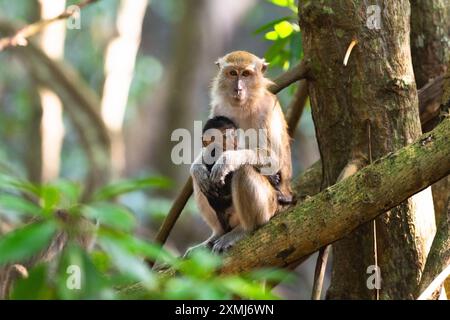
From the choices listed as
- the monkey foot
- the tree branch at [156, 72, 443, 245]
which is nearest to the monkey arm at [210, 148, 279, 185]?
the tree branch at [156, 72, 443, 245]

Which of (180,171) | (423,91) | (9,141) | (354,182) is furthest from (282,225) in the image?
(9,141)

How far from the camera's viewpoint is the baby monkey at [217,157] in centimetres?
641

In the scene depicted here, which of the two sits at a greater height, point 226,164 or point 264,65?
point 264,65

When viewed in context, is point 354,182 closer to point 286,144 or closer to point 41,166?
point 286,144

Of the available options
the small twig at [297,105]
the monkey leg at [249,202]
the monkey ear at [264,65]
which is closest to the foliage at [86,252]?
the monkey leg at [249,202]

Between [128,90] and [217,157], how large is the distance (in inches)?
319

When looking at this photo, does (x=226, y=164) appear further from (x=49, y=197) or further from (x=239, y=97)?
(x=49, y=197)

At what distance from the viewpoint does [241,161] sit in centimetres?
619

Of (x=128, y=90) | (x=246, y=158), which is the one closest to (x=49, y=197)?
(x=246, y=158)

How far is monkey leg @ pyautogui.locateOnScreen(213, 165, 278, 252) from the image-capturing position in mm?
6008

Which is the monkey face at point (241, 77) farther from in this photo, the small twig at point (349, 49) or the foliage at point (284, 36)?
the small twig at point (349, 49)

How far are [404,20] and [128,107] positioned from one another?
56.3 ft

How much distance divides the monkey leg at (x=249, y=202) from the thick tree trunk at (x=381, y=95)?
785 mm

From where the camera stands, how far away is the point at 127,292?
4.82m
